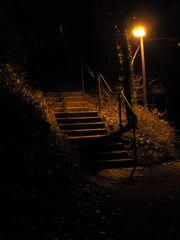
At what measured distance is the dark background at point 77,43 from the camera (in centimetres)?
2020

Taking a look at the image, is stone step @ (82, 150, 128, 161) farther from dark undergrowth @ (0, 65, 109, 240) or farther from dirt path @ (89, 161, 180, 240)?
dark undergrowth @ (0, 65, 109, 240)

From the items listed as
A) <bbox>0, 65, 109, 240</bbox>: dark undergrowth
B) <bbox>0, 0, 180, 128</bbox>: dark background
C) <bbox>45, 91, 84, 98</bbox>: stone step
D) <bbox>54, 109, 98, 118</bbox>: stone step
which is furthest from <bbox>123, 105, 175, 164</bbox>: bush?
<bbox>0, 0, 180, 128</bbox>: dark background

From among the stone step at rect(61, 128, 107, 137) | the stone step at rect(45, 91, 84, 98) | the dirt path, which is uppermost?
the stone step at rect(45, 91, 84, 98)

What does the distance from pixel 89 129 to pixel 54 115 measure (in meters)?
1.34

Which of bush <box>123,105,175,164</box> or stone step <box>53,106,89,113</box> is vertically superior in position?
stone step <box>53,106,89,113</box>

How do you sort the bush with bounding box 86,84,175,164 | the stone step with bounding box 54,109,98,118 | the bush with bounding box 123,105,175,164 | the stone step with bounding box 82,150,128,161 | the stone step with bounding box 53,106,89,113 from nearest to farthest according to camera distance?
the stone step with bounding box 82,150,128,161 < the bush with bounding box 123,105,175,164 < the bush with bounding box 86,84,175,164 < the stone step with bounding box 54,109,98,118 < the stone step with bounding box 53,106,89,113

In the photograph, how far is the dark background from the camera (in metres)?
20.2

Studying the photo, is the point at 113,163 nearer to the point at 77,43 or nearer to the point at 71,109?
the point at 71,109

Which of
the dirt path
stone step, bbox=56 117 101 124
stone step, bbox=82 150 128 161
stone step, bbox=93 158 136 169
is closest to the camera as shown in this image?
the dirt path

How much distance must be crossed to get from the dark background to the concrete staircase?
148 inches

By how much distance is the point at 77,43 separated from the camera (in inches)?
867

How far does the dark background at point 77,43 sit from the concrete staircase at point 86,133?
376cm

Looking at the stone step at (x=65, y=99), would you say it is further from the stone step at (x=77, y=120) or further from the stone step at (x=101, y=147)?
the stone step at (x=101, y=147)

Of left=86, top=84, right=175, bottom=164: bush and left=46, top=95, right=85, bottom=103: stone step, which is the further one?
left=46, top=95, right=85, bottom=103: stone step
